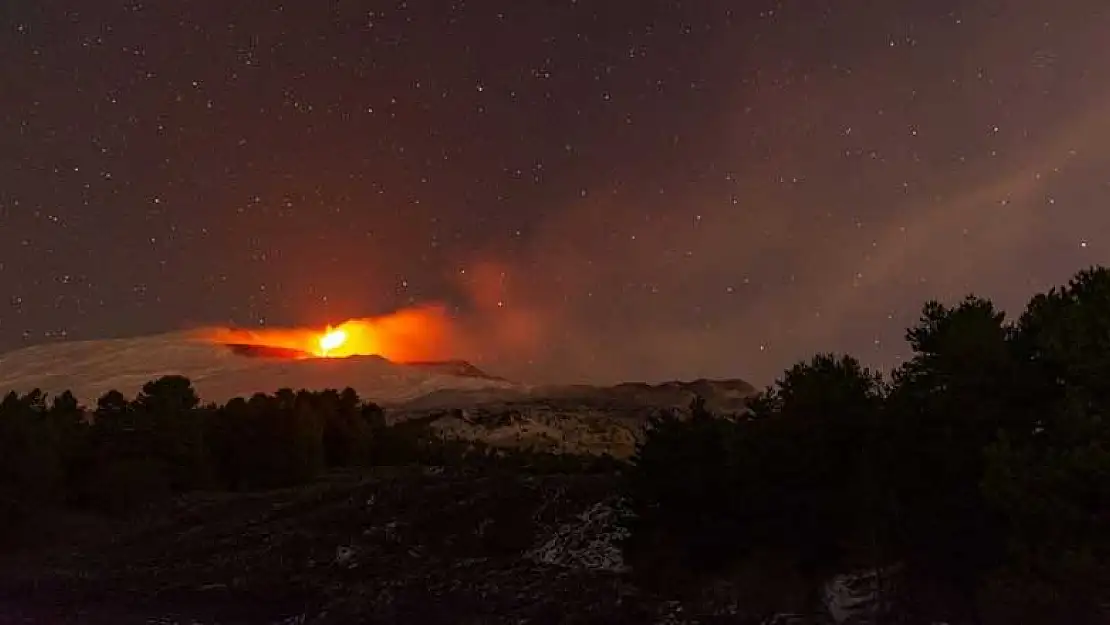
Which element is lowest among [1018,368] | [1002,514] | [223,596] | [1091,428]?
[223,596]

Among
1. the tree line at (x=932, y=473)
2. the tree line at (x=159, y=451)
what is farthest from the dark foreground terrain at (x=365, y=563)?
the tree line at (x=159, y=451)

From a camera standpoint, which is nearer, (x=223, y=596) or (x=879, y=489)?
(x=879, y=489)

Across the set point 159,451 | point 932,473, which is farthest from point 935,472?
point 159,451

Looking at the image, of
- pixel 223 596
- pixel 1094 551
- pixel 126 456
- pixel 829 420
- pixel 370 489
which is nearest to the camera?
pixel 1094 551

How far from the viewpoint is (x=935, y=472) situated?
2409 centimetres

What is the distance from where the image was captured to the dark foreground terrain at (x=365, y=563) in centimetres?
2870

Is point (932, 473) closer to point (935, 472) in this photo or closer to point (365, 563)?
point (935, 472)

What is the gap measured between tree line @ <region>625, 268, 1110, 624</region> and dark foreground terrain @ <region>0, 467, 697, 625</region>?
329 centimetres

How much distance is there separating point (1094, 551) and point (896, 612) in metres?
5.30

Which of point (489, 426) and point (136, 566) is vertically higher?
point (489, 426)

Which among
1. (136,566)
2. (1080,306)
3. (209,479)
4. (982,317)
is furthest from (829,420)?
(209,479)

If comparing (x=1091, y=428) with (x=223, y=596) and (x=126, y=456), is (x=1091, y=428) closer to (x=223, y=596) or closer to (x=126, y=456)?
(x=223, y=596)

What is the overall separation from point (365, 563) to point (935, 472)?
19020 mm

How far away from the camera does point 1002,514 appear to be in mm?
21891
